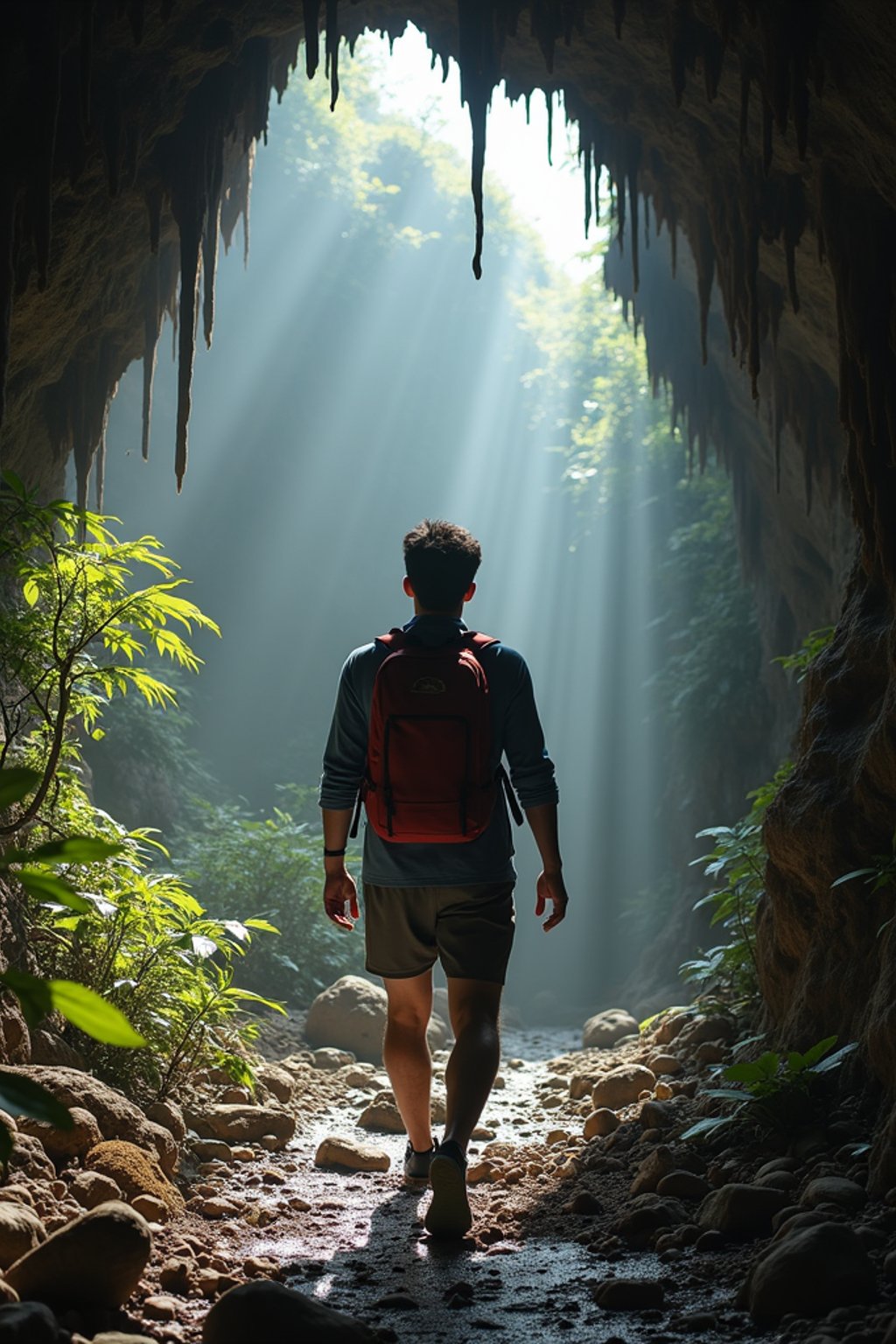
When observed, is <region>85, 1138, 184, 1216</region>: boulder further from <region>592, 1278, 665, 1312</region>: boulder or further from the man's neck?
the man's neck

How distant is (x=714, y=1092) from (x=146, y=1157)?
1770 mm

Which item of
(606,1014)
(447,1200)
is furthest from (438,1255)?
(606,1014)

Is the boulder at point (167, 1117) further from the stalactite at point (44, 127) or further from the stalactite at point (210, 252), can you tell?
the stalactite at point (210, 252)

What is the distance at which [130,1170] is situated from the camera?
2.95 m

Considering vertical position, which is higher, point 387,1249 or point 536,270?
point 536,270

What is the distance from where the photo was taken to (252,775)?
79.4 ft

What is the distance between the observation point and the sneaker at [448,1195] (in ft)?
9.19

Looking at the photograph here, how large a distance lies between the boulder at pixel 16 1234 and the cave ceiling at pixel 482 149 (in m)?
2.90

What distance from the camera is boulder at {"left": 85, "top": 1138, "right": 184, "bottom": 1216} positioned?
9.53 ft

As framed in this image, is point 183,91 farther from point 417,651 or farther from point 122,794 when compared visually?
point 122,794

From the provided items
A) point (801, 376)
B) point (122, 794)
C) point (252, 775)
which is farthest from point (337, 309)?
point (801, 376)

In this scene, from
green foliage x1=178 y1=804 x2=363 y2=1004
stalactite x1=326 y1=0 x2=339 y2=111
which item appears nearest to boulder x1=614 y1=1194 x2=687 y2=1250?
stalactite x1=326 y1=0 x2=339 y2=111

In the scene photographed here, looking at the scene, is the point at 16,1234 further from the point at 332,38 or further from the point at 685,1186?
the point at 332,38

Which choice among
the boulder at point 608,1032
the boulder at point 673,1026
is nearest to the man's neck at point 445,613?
the boulder at point 673,1026
